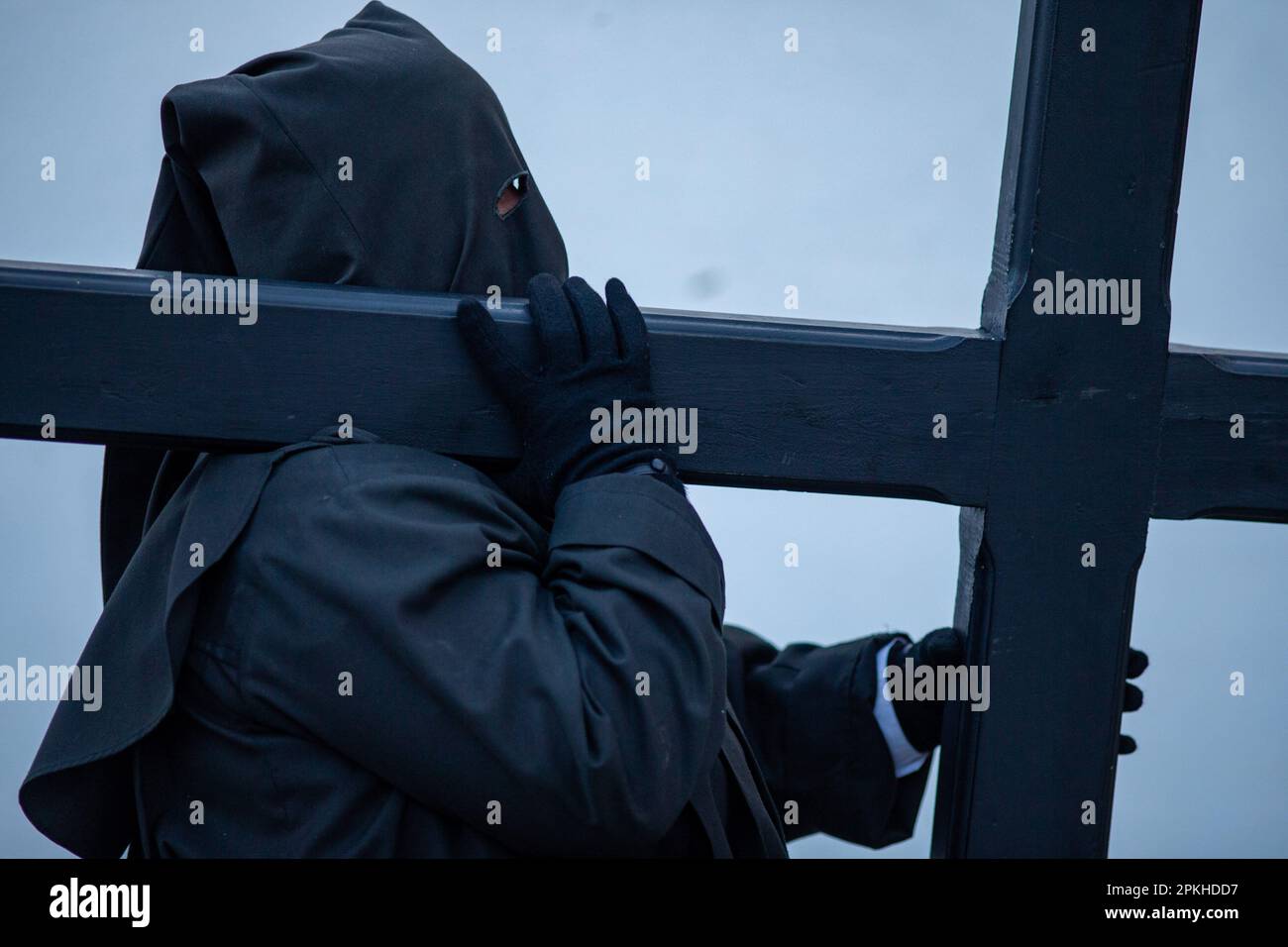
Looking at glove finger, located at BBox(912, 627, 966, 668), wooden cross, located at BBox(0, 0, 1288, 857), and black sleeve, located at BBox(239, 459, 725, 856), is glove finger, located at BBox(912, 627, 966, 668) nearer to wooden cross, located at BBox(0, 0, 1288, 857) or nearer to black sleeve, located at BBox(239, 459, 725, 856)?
wooden cross, located at BBox(0, 0, 1288, 857)

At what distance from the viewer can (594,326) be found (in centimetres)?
94

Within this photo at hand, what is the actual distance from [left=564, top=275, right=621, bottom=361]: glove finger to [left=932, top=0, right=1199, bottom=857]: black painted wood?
0.30 meters

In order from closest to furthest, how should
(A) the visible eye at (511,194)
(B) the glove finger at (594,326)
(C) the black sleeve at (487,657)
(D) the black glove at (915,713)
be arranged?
1. (C) the black sleeve at (487,657)
2. (B) the glove finger at (594,326)
3. (A) the visible eye at (511,194)
4. (D) the black glove at (915,713)

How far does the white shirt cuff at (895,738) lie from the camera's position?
1.37m

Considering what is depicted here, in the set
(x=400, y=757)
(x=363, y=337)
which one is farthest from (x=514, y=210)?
(x=400, y=757)

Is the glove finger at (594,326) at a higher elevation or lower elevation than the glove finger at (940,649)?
higher

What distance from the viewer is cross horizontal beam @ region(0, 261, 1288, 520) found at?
892mm

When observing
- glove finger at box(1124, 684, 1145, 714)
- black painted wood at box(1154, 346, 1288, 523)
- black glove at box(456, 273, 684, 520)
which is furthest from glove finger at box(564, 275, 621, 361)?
glove finger at box(1124, 684, 1145, 714)

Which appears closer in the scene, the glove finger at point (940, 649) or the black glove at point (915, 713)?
the glove finger at point (940, 649)

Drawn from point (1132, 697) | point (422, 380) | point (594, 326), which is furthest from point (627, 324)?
point (1132, 697)

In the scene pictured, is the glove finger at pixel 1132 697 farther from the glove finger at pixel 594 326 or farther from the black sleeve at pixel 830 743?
the glove finger at pixel 594 326

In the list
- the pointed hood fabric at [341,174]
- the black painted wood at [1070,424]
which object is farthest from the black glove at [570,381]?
the black painted wood at [1070,424]

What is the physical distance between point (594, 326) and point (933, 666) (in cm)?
50
